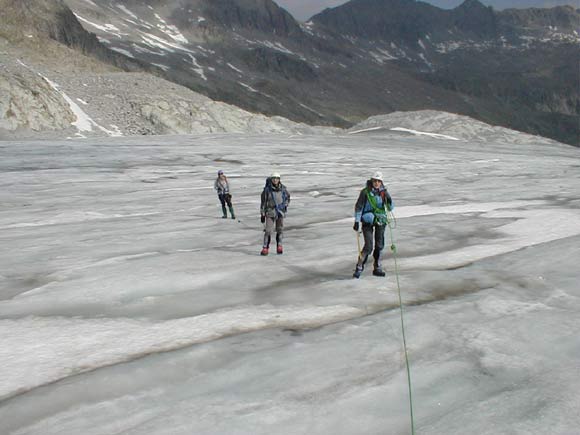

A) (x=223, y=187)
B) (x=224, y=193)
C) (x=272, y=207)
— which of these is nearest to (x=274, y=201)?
(x=272, y=207)

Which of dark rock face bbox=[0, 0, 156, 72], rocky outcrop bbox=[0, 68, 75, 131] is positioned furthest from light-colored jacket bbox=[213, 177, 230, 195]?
dark rock face bbox=[0, 0, 156, 72]

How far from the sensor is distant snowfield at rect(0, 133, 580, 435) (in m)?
5.01

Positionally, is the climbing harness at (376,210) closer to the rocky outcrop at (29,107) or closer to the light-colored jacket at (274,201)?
the light-colored jacket at (274,201)

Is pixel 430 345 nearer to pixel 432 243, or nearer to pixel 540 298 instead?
pixel 540 298

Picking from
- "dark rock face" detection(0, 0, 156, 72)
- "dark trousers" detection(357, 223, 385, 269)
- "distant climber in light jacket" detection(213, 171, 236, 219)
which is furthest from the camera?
"dark rock face" detection(0, 0, 156, 72)

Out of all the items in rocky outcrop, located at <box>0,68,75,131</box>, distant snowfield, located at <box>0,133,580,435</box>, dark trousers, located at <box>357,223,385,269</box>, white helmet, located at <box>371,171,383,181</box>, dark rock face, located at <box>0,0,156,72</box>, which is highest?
dark rock face, located at <box>0,0,156,72</box>

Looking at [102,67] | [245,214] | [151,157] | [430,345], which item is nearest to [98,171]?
[151,157]

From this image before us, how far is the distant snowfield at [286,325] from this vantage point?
501cm

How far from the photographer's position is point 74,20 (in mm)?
143500

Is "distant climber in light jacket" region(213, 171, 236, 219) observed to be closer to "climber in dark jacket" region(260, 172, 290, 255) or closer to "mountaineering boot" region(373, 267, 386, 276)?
"climber in dark jacket" region(260, 172, 290, 255)

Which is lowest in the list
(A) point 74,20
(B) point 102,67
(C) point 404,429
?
(C) point 404,429

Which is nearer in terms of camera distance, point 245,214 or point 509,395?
point 509,395

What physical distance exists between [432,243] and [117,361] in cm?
758

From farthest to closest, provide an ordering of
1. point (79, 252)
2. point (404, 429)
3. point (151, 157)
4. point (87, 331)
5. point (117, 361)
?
1. point (151, 157)
2. point (79, 252)
3. point (87, 331)
4. point (117, 361)
5. point (404, 429)
